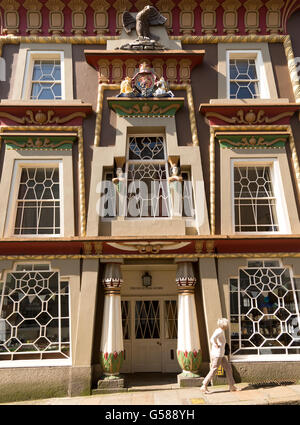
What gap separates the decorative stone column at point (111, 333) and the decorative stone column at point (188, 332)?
149cm

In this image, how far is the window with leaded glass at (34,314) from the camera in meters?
9.10

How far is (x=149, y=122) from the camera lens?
10492mm

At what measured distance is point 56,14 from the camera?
37.1ft

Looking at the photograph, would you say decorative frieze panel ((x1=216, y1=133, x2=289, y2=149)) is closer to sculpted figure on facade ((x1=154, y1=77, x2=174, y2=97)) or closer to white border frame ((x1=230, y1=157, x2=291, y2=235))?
white border frame ((x1=230, y1=157, x2=291, y2=235))

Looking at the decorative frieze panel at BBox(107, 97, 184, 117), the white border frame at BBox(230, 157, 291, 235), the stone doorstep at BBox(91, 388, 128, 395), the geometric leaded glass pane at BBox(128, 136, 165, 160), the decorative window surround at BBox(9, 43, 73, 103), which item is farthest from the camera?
the decorative window surround at BBox(9, 43, 73, 103)

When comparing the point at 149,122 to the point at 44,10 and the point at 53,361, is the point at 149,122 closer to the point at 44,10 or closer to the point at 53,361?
the point at 44,10

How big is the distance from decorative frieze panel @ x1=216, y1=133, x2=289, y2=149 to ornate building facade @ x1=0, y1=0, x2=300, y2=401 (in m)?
0.04

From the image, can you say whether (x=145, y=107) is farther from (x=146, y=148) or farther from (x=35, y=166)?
(x=35, y=166)

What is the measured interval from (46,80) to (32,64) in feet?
2.23

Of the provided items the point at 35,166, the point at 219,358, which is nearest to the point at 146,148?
the point at 35,166

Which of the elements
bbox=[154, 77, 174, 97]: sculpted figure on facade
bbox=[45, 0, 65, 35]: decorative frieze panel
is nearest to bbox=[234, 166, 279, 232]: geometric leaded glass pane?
bbox=[154, 77, 174, 97]: sculpted figure on facade

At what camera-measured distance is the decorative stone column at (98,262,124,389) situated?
883cm

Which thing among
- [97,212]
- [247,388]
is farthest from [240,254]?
[97,212]

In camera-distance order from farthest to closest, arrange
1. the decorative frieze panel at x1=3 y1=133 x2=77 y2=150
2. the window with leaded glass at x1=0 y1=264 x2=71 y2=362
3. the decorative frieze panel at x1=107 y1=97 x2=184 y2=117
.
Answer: the decorative frieze panel at x1=107 y1=97 x2=184 y2=117, the decorative frieze panel at x1=3 y1=133 x2=77 y2=150, the window with leaded glass at x1=0 y1=264 x2=71 y2=362
